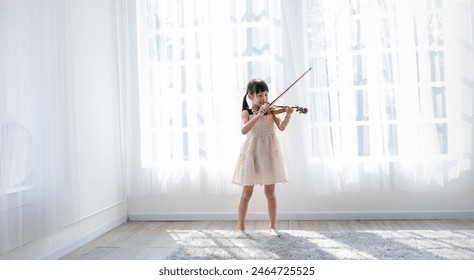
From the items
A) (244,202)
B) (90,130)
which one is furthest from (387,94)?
(90,130)

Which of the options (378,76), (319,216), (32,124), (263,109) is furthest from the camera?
(319,216)

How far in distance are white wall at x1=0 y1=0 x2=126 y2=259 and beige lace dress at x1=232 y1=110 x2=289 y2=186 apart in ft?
3.21

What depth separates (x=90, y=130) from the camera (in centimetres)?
279

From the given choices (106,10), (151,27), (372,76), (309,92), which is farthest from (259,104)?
(106,10)

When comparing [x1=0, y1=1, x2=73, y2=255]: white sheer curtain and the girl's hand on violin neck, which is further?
the girl's hand on violin neck

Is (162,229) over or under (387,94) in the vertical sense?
under

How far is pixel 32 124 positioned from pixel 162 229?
1227 mm

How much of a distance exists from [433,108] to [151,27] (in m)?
2.15

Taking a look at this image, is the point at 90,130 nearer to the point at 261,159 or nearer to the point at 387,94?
the point at 261,159

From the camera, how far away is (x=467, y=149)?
9.48ft

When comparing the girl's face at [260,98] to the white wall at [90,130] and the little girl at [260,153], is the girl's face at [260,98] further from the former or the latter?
the white wall at [90,130]

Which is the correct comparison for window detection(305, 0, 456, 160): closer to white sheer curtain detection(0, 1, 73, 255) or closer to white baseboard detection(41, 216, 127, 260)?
white baseboard detection(41, 216, 127, 260)

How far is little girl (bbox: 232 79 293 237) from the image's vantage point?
2590 millimetres

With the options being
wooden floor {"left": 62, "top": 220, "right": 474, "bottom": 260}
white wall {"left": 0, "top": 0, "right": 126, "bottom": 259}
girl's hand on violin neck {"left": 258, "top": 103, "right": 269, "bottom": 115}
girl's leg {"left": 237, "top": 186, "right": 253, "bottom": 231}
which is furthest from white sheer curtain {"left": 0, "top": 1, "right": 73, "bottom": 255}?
girl's hand on violin neck {"left": 258, "top": 103, "right": 269, "bottom": 115}
